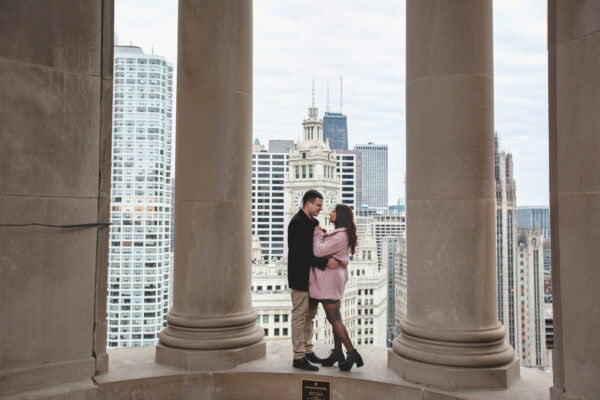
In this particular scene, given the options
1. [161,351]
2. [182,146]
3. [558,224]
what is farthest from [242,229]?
[558,224]

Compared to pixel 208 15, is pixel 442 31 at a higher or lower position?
lower

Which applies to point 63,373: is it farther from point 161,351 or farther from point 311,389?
point 311,389

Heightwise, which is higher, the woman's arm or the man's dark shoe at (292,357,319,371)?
the woman's arm

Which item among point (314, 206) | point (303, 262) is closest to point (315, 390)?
point (303, 262)

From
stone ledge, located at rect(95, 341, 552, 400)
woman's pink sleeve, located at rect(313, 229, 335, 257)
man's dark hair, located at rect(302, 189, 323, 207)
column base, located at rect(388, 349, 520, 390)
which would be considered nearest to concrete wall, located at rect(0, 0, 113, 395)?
stone ledge, located at rect(95, 341, 552, 400)

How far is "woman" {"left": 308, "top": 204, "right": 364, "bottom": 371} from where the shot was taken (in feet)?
74.2

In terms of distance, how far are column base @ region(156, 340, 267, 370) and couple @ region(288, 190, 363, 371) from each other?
2.80 m

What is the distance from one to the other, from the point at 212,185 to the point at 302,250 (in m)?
5.44

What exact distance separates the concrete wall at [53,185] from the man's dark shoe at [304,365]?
28.0ft

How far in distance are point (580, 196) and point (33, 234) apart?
67.5 feet

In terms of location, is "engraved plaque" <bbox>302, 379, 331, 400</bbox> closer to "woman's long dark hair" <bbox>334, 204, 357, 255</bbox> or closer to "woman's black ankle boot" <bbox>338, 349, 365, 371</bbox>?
"woman's black ankle boot" <bbox>338, 349, 365, 371</bbox>

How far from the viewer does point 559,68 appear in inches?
719

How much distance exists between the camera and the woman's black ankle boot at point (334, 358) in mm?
23312

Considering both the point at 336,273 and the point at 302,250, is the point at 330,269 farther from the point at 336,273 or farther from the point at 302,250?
the point at 302,250
